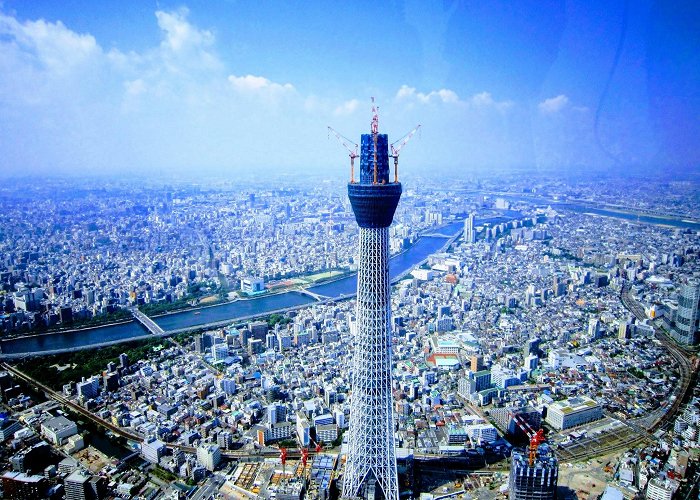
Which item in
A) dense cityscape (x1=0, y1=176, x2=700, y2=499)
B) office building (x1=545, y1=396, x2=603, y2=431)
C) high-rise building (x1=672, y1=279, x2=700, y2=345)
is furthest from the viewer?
high-rise building (x1=672, y1=279, x2=700, y2=345)

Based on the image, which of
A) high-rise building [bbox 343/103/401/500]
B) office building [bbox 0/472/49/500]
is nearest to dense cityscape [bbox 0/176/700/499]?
office building [bbox 0/472/49/500]

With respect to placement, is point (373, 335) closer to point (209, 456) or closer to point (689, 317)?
point (209, 456)

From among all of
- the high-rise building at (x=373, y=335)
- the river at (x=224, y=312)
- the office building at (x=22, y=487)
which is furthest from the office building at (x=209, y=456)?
the river at (x=224, y=312)

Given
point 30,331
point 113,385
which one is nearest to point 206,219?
point 30,331

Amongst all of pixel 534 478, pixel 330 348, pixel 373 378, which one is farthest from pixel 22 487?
pixel 330 348

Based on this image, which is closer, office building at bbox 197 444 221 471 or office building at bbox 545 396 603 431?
office building at bbox 197 444 221 471

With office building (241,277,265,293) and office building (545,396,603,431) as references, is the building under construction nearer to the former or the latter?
office building (545,396,603,431)

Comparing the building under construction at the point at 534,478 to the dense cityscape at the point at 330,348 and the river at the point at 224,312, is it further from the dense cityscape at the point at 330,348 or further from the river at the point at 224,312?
the river at the point at 224,312
